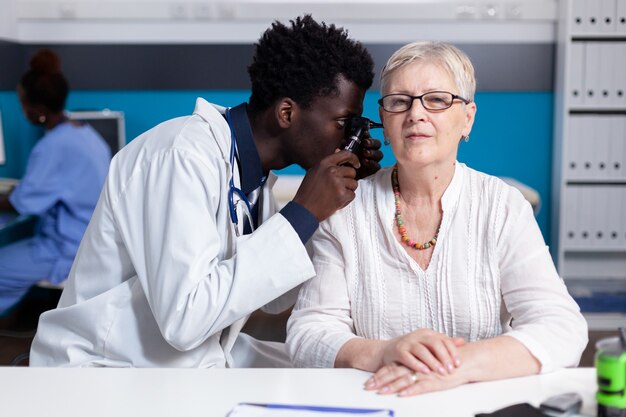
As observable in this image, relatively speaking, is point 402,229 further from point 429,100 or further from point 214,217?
point 214,217

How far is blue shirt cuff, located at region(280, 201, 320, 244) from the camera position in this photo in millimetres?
1568

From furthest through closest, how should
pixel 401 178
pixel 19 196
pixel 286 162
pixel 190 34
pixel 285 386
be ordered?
1. pixel 190 34
2. pixel 19 196
3. pixel 286 162
4. pixel 401 178
5. pixel 285 386

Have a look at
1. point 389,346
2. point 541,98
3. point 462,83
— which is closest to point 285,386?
point 389,346

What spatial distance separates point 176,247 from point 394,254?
0.49 meters

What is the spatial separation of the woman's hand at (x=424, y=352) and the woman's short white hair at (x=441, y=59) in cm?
57

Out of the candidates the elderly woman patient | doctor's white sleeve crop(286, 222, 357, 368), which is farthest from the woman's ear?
doctor's white sleeve crop(286, 222, 357, 368)

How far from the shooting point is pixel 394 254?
1661 mm

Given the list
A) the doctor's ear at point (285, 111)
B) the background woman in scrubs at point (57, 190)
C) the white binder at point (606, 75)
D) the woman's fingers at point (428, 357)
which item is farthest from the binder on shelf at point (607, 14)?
the woman's fingers at point (428, 357)

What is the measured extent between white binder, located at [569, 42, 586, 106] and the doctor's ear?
297 cm

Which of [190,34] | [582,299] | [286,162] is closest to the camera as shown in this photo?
[286,162]

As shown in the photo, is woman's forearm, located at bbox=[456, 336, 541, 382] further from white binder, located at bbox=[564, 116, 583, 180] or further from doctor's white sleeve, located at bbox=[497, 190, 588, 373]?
white binder, located at bbox=[564, 116, 583, 180]

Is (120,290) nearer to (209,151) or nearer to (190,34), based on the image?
(209,151)

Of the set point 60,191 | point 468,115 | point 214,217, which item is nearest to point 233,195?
point 214,217

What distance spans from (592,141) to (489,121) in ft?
2.02
